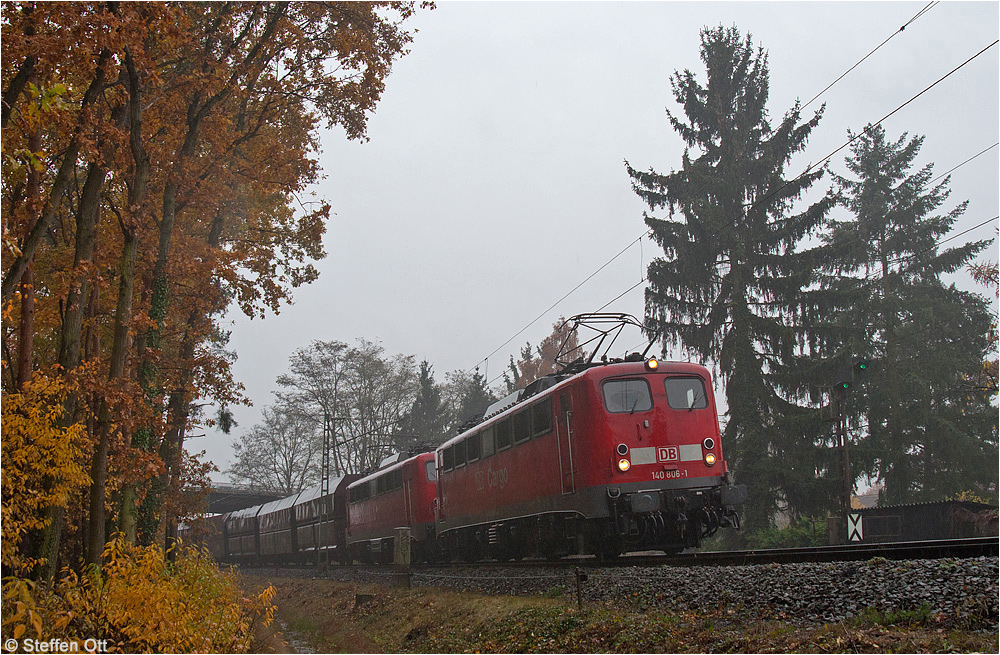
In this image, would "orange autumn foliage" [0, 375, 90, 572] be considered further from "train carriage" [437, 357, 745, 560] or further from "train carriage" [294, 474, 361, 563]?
"train carriage" [294, 474, 361, 563]

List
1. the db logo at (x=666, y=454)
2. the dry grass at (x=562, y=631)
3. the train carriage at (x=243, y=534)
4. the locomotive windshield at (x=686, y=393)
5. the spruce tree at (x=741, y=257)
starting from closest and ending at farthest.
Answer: the dry grass at (x=562, y=631)
the db logo at (x=666, y=454)
the locomotive windshield at (x=686, y=393)
the spruce tree at (x=741, y=257)
the train carriage at (x=243, y=534)

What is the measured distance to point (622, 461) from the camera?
13.1m

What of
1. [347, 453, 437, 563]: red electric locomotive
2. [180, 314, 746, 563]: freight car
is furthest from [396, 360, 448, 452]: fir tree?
[180, 314, 746, 563]: freight car

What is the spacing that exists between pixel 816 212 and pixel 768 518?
11.3 m

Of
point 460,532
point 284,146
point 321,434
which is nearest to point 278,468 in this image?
point 321,434

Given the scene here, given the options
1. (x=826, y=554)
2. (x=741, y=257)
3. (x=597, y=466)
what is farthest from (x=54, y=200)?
(x=741, y=257)

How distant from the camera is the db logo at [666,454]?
43.9 ft

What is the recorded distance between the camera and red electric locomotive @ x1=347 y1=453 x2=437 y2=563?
76.7 feet

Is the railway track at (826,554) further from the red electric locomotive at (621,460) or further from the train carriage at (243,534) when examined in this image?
the train carriage at (243,534)

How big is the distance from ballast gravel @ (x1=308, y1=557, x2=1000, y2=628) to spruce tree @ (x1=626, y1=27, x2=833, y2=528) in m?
18.5

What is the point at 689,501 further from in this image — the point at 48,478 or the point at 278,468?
the point at 278,468

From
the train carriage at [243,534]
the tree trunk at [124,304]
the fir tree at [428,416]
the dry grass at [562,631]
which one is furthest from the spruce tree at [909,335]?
the fir tree at [428,416]

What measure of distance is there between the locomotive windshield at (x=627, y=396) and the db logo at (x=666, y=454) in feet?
2.21

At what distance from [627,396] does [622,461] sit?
1100mm
